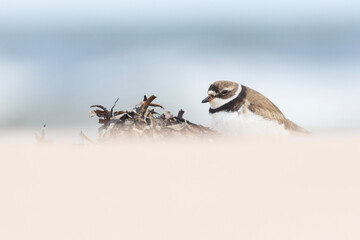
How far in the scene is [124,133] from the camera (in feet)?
9.80

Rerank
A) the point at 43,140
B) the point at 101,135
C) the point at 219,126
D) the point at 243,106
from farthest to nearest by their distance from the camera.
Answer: the point at 243,106, the point at 219,126, the point at 101,135, the point at 43,140

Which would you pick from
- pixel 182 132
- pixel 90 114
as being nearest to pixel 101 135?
pixel 90 114

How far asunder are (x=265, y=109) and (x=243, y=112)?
24 cm

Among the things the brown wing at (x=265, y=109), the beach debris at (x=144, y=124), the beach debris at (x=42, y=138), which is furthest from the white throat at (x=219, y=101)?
the beach debris at (x=42, y=138)

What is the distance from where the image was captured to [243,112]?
12.9ft

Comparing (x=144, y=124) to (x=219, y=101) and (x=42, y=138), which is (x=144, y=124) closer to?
(x=42, y=138)

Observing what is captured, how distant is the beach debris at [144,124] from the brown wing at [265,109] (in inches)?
34.9

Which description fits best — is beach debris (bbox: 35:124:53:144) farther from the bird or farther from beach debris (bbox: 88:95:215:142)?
the bird

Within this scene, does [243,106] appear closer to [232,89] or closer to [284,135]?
[232,89]

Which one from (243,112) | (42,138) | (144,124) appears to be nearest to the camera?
(42,138)

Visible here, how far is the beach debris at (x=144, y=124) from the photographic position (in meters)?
2.99

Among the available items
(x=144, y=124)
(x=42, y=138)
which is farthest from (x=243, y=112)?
(x=42, y=138)

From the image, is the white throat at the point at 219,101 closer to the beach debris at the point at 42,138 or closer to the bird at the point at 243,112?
the bird at the point at 243,112

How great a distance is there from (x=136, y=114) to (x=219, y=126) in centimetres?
89
